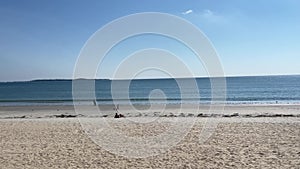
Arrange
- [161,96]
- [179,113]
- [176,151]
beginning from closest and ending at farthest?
[176,151] < [179,113] < [161,96]

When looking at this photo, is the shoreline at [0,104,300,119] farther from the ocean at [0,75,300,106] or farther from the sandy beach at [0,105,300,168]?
the sandy beach at [0,105,300,168]

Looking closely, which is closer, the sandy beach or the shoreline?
the sandy beach

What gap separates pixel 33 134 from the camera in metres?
13.5

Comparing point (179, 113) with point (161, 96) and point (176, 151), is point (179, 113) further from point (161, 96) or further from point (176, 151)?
point (161, 96)

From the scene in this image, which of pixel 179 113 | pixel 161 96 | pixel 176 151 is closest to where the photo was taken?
pixel 176 151

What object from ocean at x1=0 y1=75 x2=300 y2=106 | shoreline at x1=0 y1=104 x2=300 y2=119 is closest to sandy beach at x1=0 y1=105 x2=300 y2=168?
ocean at x1=0 y1=75 x2=300 y2=106

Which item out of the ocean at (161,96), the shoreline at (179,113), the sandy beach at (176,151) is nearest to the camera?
the sandy beach at (176,151)

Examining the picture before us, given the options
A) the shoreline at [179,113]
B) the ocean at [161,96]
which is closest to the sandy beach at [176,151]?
the ocean at [161,96]

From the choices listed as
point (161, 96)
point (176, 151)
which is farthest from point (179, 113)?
point (161, 96)

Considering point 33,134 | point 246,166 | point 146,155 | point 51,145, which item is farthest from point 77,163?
point 33,134

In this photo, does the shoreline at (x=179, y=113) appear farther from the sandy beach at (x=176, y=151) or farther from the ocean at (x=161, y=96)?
the sandy beach at (x=176, y=151)

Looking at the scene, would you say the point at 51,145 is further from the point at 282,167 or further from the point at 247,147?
the point at 282,167

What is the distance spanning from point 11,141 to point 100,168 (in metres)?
5.25

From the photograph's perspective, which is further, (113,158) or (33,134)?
(33,134)
